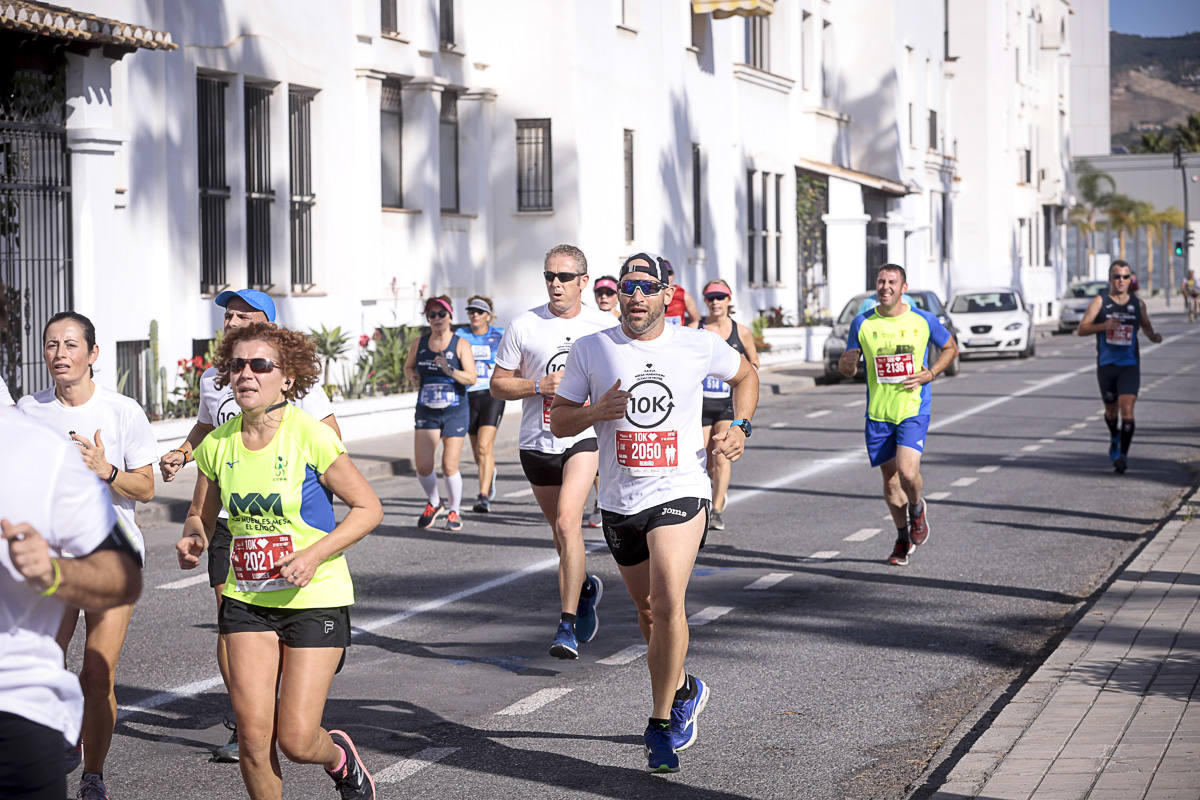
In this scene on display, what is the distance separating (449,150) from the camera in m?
26.7

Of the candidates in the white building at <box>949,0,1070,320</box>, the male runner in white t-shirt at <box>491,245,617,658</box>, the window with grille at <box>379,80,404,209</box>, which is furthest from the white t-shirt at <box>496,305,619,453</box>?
the white building at <box>949,0,1070,320</box>

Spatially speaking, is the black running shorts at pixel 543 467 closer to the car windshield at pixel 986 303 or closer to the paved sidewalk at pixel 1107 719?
the paved sidewalk at pixel 1107 719

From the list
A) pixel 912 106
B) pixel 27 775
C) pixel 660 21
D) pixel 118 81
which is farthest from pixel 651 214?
pixel 27 775

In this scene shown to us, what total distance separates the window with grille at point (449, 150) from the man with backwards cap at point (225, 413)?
1962 centimetres

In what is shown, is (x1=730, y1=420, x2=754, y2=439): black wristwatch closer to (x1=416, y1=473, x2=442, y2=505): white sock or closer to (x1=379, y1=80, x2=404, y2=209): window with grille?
(x1=416, y1=473, x2=442, y2=505): white sock

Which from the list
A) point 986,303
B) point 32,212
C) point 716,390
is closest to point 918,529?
point 716,390

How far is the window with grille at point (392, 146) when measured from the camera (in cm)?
2467

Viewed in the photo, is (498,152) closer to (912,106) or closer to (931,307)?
(931,307)

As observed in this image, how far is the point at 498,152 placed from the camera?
1112 inches

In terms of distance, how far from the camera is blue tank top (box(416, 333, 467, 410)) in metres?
13.6

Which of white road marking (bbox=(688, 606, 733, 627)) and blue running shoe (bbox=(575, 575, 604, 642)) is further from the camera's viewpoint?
white road marking (bbox=(688, 606, 733, 627))

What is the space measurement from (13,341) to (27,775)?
47.0 feet

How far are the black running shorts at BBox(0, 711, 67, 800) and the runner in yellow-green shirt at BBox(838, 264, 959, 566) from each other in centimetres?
816

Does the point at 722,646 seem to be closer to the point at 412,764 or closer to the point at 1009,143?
the point at 412,764
